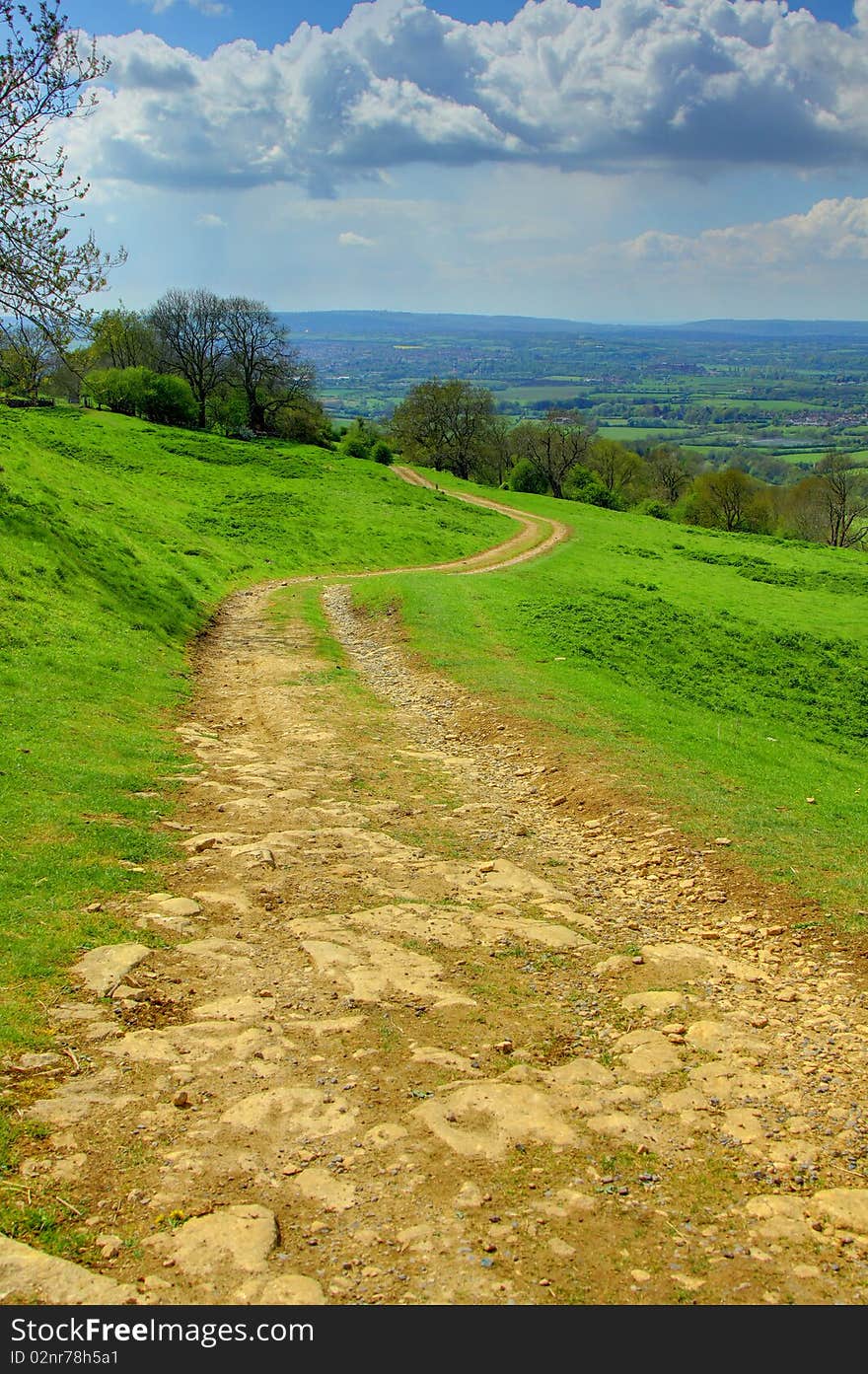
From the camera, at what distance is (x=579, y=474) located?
102250 mm

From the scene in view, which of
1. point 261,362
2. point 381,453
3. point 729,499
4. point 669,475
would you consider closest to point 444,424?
point 381,453

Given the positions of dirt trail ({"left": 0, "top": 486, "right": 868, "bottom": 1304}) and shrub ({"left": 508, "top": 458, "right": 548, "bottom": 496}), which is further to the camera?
shrub ({"left": 508, "top": 458, "right": 548, "bottom": 496})

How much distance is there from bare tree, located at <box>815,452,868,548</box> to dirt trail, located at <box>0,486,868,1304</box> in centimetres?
9493

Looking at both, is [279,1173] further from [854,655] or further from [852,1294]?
[854,655]

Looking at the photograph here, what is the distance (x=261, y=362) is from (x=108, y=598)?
6776 centimetres

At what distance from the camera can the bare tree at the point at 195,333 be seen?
8512cm

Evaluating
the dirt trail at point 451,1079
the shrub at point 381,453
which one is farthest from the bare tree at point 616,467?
the dirt trail at point 451,1079

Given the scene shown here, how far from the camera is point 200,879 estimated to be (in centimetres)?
1117

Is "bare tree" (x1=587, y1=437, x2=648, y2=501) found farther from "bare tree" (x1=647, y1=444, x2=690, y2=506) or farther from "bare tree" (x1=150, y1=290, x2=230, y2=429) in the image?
"bare tree" (x1=150, y1=290, x2=230, y2=429)

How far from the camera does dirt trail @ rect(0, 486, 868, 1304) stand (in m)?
5.65

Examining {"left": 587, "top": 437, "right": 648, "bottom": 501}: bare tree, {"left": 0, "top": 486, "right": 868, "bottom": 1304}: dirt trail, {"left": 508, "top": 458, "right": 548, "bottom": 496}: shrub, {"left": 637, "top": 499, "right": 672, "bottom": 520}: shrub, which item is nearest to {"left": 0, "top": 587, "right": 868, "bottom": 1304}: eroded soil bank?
{"left": 0, "top": 486, "right": 868, "bottom": 1304}: dirt trail

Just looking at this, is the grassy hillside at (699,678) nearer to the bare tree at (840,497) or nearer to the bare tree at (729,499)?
the bare tree at (729,499)
